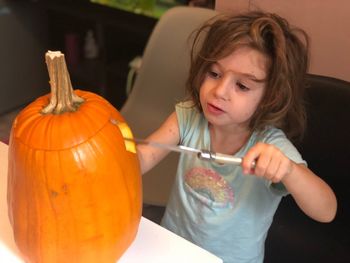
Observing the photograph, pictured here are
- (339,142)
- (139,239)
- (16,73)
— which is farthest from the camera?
(16,73)

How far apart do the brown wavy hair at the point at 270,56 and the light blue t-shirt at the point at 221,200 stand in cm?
5

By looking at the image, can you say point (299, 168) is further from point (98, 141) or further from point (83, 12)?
point (83, 12)

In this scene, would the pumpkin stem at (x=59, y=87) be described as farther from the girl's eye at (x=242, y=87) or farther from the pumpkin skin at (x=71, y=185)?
the girl's eye at (x=242, y=87)

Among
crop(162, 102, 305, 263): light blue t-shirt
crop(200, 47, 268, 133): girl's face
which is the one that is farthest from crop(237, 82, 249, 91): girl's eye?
crop(162, 102, 305, 263): light blue t-shirt

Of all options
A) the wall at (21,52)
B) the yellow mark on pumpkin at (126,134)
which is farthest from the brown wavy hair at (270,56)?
the wall at (21,52)

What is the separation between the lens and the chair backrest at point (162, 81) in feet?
4.49

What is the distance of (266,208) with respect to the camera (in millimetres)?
937

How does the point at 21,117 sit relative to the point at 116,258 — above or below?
above

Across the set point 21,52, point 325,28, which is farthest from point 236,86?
point 21,52

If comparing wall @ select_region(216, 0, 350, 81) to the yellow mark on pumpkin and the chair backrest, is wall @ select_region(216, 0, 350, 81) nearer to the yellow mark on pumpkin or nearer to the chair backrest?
the chair backrest

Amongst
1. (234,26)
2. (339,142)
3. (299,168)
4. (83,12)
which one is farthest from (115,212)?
(83,12)

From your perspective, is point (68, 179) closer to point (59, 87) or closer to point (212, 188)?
point (59, 87)

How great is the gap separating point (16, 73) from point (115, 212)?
2117 mm

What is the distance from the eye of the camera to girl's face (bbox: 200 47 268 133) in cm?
80
